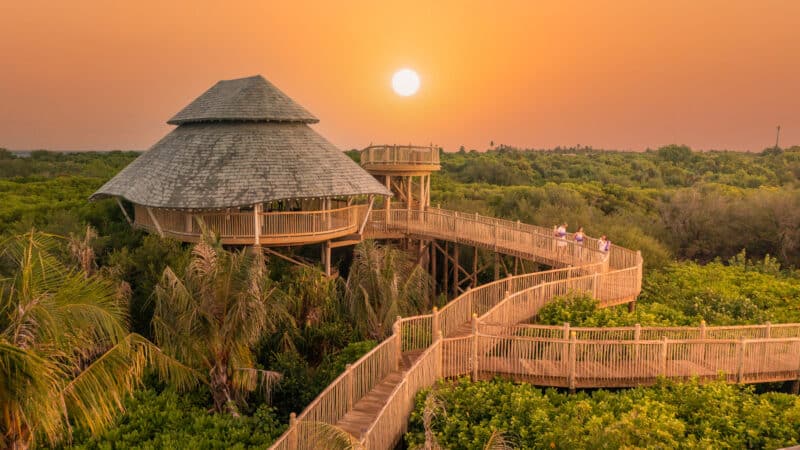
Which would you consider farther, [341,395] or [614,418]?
[341,395]

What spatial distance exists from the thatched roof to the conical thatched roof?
0.14ft

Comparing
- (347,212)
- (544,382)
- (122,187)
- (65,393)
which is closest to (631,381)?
(544,382)

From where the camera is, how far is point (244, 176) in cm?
2216

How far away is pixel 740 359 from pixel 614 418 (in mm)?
4756

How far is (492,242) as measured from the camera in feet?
77.5

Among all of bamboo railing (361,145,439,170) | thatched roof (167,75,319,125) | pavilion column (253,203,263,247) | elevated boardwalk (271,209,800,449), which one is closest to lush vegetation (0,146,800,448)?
elevated boardwalk (271,209,800,449)

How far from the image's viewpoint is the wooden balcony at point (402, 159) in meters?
28.2

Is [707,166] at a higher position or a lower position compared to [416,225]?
higher

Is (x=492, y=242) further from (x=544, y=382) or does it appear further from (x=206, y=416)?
(x=206, y=416)

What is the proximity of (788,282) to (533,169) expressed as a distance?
183ft

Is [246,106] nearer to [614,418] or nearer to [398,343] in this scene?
[398,343]

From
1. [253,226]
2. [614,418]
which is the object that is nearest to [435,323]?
[614,418]

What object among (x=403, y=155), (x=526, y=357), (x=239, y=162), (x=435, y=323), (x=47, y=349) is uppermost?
(x=403, y=155)

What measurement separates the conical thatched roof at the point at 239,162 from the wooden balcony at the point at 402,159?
332 cm
